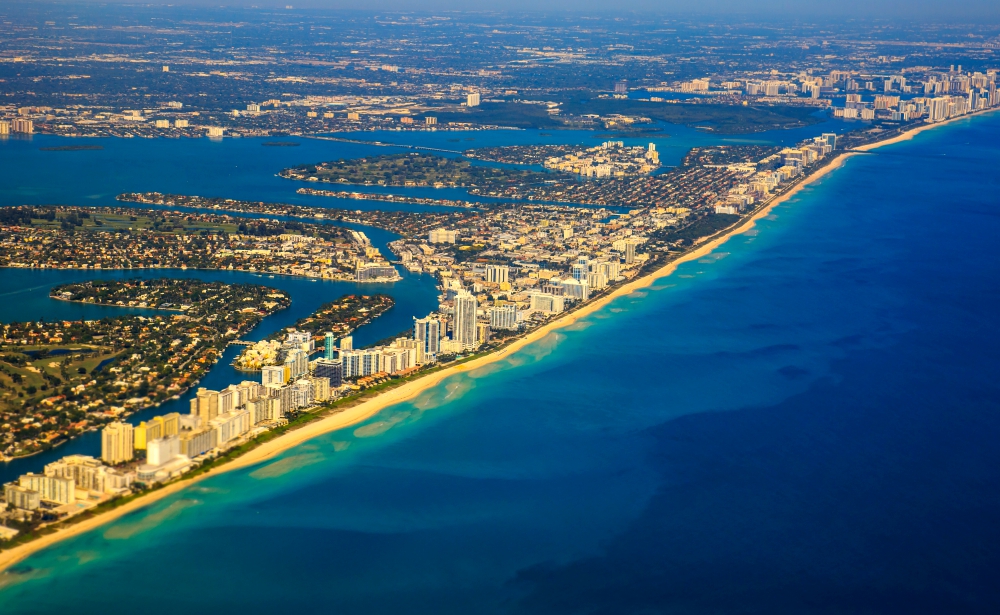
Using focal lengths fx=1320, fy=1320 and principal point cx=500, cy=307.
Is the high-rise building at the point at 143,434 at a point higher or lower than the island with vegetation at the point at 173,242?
lower

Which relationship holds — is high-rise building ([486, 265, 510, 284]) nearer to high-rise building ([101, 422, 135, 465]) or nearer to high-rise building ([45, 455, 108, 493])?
high-rise building ([101, 422, 135, 465])

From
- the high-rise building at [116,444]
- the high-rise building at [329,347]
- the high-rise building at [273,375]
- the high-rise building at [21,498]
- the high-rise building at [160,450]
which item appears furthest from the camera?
the high-rise building at [329,347]

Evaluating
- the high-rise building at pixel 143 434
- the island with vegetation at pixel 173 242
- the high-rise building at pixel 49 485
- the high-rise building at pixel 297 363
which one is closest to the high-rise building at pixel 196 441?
the high-rise building at pixel 143 434

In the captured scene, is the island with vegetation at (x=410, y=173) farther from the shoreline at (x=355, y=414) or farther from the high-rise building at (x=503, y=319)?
the high-rise building at (x=503, y=319)

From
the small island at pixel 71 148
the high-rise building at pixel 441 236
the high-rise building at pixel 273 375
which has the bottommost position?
the high-rise building at pixel 273 375

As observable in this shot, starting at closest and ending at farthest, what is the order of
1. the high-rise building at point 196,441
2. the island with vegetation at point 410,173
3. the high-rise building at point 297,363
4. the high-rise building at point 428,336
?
the high-rise building at point 196,441
the high-rise building at point 297,363
the high-rise building at point 428,336
the island with vegetation at point 410,173

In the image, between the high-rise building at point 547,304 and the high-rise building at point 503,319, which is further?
the high-rise building at point 547,304

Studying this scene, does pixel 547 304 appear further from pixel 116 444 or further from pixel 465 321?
pixel 116 444

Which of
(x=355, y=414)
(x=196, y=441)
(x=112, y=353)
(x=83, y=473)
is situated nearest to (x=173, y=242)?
(x=112, y=353)
